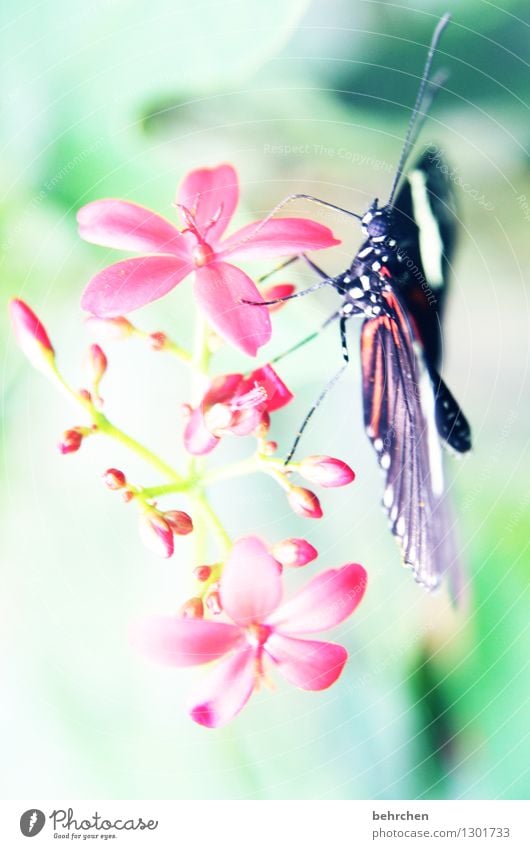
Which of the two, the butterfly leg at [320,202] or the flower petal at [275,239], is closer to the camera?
the flower petal at [275,239]

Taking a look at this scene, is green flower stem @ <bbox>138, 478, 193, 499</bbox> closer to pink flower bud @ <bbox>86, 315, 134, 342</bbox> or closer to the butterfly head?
pink flower bud @ <bbox>86, 315, 134, 342</bbox>

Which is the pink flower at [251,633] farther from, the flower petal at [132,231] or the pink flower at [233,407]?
the flower petal at [132,231]

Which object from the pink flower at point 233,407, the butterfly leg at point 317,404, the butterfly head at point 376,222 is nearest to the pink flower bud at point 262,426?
the pink flower at point 233,407

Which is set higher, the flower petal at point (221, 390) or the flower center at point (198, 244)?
the flower center at point (198, 244)

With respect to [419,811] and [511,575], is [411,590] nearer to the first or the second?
[511,575]

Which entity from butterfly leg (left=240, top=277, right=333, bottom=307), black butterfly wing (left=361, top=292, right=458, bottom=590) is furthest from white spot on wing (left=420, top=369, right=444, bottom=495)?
butterfly leg (left=240, top=277, right=333, bottom=307)

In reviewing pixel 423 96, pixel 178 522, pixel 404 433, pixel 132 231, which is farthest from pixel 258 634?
pixel 423 96

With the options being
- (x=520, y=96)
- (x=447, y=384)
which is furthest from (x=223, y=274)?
(x=520, y=96)
